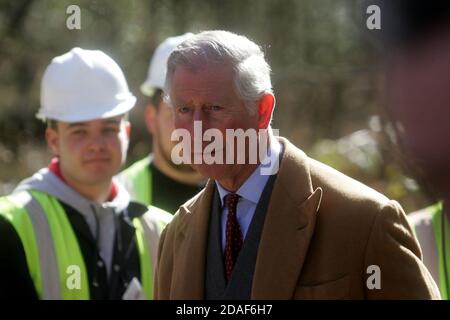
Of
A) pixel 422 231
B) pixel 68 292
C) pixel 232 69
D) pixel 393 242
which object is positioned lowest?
pixel 68 292

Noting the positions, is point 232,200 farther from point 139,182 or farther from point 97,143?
point 139,182

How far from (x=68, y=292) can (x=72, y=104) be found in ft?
3.05

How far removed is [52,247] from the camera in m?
4.04

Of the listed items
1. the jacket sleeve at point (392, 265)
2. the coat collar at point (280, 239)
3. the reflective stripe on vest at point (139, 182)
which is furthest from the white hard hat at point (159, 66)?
the jacket sleeve at point (392, 265)

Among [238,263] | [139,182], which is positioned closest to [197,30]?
[139,182]

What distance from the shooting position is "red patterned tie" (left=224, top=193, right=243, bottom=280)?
277 centimetres

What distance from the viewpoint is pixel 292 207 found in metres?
2.70

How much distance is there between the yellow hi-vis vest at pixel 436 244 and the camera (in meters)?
3.56

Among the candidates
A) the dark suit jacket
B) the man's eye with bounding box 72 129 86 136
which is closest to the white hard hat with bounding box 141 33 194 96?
the man's eye with bounding box 72 129 86 136

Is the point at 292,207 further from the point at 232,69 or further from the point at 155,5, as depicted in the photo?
the point at 155,5

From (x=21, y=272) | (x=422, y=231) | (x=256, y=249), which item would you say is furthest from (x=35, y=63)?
(x=256, y=249)

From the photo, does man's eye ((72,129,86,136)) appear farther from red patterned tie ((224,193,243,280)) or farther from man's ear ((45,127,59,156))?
red patterned tie ((224,193,243,280))

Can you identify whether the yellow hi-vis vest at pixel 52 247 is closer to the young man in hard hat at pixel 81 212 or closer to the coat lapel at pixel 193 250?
the young man in hard hat at pixel 81 212

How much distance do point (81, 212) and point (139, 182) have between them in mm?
1204
